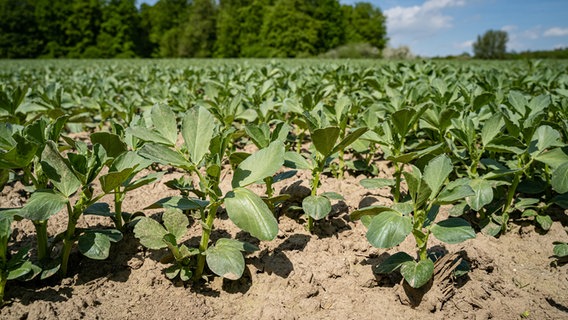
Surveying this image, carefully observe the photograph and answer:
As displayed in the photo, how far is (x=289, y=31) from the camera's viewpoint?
54.2m

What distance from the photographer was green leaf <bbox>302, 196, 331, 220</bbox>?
5.45 feet

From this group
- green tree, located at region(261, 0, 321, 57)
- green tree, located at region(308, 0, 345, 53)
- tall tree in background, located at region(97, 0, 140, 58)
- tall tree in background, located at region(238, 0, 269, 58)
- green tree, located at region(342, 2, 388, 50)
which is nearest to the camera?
green tree, located at region(261, 0, 321, 57)

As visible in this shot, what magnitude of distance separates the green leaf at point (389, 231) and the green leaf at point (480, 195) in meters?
0.57

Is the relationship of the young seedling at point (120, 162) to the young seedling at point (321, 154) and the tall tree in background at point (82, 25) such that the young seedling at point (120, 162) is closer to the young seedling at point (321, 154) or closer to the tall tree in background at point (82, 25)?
the young seedling at point (321, 154)

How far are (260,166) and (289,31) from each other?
Answer: 5623 centimetres

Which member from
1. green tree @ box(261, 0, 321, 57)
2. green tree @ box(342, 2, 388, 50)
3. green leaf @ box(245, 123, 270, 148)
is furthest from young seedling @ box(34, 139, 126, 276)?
green tree @ box(342, 2, 388, 50)

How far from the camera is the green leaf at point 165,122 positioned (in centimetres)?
156

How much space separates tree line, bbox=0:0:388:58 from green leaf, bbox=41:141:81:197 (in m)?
50.6

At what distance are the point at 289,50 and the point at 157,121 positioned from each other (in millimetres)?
54213

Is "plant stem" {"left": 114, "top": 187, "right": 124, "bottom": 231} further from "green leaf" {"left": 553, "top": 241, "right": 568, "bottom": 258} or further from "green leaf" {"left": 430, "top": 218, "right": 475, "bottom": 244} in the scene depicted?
"green leaf" {"left": 553, "top": 241, "right": 568, "bottom": 258}

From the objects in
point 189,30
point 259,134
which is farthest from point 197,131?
point 189,30

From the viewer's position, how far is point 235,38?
206 ft

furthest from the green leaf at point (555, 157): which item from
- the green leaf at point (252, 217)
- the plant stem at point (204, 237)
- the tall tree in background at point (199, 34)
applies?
the tall tree in background at point (199, 34)

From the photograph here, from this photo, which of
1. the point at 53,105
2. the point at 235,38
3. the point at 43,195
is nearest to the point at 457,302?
the point at 43,195
